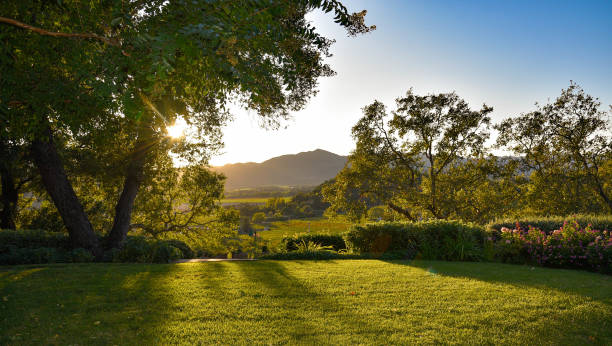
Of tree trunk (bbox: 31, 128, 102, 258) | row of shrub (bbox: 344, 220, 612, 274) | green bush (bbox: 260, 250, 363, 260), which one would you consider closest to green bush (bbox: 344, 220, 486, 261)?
row of shrub (bbox: 344, 220, 612, 274)

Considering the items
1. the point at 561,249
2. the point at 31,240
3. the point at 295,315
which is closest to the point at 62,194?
the point at 31,240

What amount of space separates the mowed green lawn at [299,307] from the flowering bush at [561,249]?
3.93 ft

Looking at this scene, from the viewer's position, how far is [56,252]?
937cm

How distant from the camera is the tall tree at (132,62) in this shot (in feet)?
10.6

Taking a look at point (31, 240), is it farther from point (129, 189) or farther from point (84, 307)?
point (84, 307)

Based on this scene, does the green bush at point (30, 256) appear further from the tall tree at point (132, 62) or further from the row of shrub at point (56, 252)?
the tall tree at point (132, 62)

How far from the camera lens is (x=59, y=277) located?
21.4ft

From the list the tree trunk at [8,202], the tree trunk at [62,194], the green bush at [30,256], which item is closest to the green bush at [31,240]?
the green bush at [30,256]

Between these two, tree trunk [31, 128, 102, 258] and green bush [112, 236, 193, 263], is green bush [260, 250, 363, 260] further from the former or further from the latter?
tree trunk [31, 128, 102, 258]

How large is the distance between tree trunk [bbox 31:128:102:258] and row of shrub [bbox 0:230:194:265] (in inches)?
19.8

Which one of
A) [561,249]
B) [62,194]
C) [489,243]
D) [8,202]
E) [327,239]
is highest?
[62,194]

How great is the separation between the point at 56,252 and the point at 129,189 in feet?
11.0

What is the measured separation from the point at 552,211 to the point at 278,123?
774 inches

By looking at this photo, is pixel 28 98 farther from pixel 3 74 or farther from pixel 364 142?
pixel 364 142
